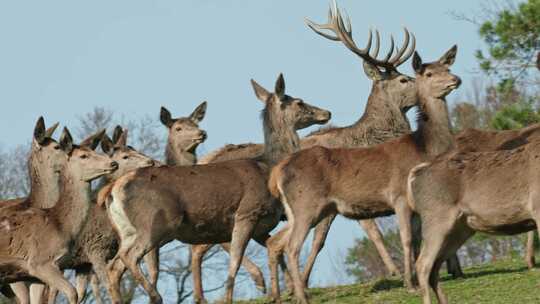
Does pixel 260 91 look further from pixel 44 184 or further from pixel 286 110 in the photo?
pixel 44 184

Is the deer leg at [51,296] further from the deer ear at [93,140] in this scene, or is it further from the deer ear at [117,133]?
the deer ear at [117,133]

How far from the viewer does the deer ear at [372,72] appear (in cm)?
1747

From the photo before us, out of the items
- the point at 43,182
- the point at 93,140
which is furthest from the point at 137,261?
the point at 93,140

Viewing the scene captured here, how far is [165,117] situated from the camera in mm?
18453

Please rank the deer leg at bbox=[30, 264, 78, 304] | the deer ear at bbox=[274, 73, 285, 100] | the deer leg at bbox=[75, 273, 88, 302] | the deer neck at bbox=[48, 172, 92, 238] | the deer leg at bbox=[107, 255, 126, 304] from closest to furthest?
the deer leg at bbox=[30, 264, 78, 304], the deer neck at bbox=[48, 172, 92, 238], the deer leg at bbox=[107, 255, 126, 304], the deer leg at bbox=[75, 273, 88, 302], the deer ear at bbox=[274, 73, 285, 100]

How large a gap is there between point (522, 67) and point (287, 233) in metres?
10.2

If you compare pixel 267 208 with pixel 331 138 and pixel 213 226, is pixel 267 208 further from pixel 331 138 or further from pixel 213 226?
pixel 331 138

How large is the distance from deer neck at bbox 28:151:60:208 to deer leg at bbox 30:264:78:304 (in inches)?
56.0

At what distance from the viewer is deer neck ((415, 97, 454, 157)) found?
1494cm

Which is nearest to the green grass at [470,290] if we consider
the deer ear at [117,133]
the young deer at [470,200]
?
the young deer at [470,200]

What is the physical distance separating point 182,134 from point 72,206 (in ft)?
14.5

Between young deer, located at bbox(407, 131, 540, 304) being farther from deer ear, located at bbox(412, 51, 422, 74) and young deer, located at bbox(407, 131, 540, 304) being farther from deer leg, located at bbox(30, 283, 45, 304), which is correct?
deer leg, located at bbox(30, 283, 45, 304)

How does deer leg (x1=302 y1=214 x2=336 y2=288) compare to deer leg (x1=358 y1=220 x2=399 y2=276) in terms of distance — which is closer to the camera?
deer leg (x1=302 y1=214 x2=336 y2=288)

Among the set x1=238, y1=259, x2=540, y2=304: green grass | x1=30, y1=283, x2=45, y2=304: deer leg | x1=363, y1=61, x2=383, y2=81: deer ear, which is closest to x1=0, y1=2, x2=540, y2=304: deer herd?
x1=30, y1=283, x2=45, y2=304: deer leg
